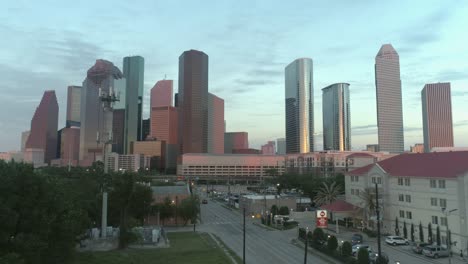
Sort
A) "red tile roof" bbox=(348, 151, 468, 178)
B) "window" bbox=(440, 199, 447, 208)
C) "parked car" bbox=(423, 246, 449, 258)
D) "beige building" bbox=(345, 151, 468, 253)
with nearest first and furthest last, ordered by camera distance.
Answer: "parked car" bbox=(423, 246, 449, 258), "beige building" bbox=(345, 151, 468, 253), "window" bbox=(440, 199, 447, 208), "red tile roof" bbox=(348, 151, 468, 178)

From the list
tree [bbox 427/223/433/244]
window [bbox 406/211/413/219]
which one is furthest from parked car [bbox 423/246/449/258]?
window [bbox 406/211/413/219]

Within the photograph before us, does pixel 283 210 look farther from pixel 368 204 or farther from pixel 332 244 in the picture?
pixel 332 244

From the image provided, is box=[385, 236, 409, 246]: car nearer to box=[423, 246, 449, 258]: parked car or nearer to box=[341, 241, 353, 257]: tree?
box=[423, 246, 449, 258]: parked car

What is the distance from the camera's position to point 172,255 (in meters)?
53.7

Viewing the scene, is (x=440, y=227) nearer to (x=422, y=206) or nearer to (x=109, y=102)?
(x=422, y=206)

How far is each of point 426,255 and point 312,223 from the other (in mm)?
36054

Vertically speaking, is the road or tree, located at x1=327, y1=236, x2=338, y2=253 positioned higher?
tree, located at x1=327, y1=236, x2=338, y2=253

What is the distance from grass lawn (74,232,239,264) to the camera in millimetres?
46781

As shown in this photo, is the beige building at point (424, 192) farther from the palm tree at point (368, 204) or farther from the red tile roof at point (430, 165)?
the palm tree at point (368, 204)

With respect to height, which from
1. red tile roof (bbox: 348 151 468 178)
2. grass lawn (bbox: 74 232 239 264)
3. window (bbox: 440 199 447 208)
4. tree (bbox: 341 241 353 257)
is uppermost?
red tile roof (bbox: 348 151 468 178)

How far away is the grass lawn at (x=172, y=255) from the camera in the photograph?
1842 inches

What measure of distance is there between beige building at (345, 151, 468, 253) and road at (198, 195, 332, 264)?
683 inches

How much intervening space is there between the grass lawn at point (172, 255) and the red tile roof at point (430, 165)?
3428cm

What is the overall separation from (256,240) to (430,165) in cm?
3060
